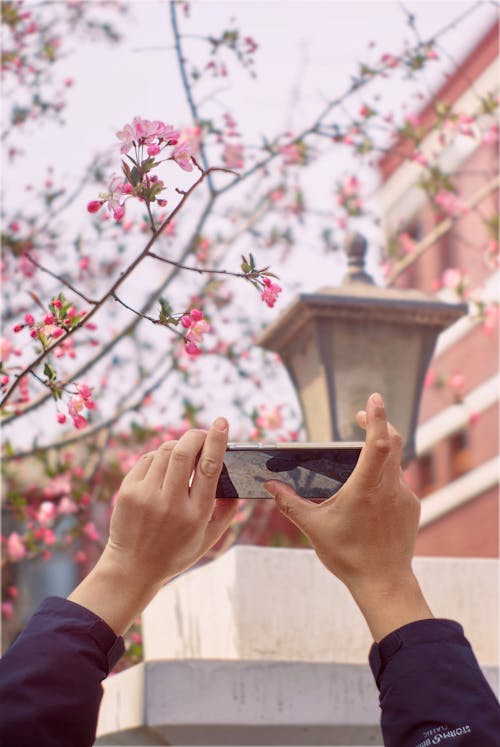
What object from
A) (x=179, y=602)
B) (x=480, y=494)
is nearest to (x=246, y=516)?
(x=179, y=602)

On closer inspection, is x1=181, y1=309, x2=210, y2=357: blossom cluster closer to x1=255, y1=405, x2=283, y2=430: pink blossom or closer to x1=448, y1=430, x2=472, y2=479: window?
x1=255, y1=405, x2=283, y2=430: pink blossom

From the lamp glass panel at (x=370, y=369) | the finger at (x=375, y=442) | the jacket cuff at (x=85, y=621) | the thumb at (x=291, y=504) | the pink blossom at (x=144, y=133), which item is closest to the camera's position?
the jacket cuff at (x=85, y=621)

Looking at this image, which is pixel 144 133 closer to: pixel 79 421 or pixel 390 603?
pixel 79 421

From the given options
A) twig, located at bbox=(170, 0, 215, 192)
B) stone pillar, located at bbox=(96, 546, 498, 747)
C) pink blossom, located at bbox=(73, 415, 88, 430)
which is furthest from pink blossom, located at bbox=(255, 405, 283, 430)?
pink blossom, located at bbox=(73, 415, 88, 430)

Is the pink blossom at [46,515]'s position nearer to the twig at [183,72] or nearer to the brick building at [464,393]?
the twig at [183,72]

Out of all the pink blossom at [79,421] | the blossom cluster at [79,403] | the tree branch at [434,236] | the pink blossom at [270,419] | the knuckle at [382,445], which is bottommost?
the knuckle at [382,445]

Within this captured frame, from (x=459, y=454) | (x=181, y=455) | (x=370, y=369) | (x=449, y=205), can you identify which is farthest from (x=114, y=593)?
(x=459, y=454)

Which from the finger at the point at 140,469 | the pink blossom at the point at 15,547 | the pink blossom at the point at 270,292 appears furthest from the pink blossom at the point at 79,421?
the pink blossom at the point at 15,547
